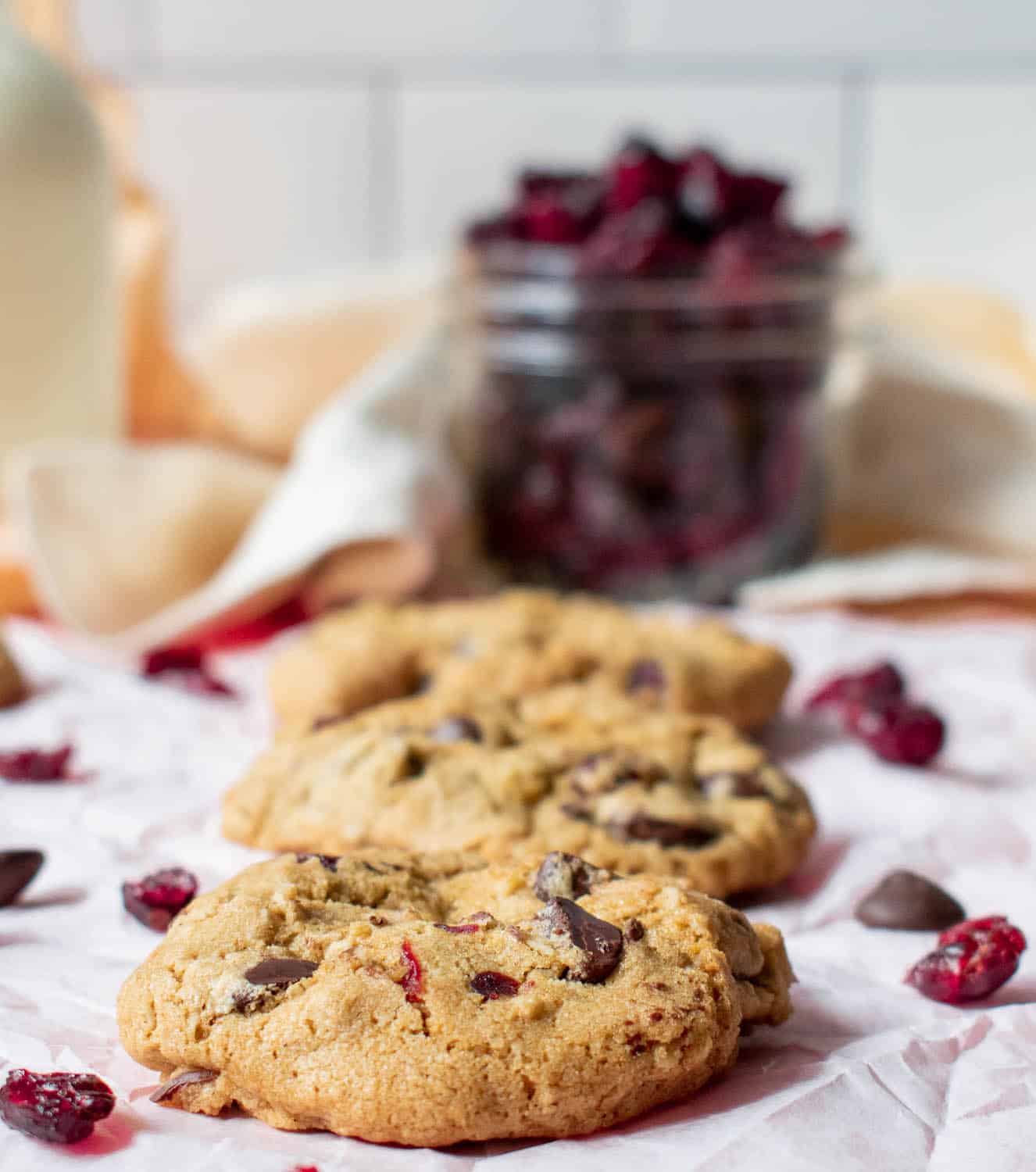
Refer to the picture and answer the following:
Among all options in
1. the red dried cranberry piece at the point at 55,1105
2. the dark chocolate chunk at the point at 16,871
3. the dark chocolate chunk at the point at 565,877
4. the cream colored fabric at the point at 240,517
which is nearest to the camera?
the red dried cranberry piece at the point at 55,1105

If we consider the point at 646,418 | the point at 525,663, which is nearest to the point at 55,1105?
the point at 525,663

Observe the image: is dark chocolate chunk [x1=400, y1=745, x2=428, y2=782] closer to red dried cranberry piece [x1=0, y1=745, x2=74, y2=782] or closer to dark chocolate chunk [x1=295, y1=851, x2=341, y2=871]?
dark chocolate chunk [x1=295, y1=851, x2=341, y2=871]

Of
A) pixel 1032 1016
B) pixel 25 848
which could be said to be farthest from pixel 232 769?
pixel 1032 1016

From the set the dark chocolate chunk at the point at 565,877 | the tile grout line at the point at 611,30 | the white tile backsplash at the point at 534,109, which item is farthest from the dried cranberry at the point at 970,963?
the tile grout line at the point at 611,30

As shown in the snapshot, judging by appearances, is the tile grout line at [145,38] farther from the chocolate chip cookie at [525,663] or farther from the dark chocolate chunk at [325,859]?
the dark chocolate chunk at [325,859]

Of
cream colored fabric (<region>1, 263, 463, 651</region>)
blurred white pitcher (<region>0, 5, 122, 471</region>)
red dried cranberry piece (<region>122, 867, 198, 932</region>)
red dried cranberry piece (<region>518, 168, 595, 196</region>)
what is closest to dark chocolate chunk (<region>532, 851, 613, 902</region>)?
red dried cranberry piece (<region>122, 867, 198, 932</region>)
